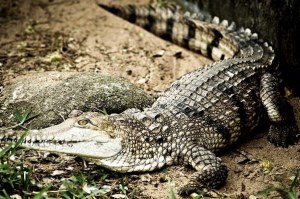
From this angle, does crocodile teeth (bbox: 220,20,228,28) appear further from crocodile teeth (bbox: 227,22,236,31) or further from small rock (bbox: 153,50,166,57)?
small rock (bbox: 153,50,166,57)

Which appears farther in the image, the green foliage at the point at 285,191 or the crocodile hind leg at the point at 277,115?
the crocodile hind leg at the point at 277,115

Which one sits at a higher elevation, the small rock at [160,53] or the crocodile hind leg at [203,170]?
the small rock at [160,53]

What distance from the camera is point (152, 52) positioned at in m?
5.88

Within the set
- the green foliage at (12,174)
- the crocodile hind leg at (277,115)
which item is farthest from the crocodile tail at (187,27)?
the green foliage at (12,174)

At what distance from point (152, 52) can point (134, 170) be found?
7.77 feet

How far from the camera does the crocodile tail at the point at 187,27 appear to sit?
541 centimetres

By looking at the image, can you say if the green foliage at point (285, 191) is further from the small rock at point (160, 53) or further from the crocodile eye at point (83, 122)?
the small rock at point (160, 53)

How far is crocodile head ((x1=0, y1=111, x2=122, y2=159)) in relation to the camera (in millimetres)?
3385

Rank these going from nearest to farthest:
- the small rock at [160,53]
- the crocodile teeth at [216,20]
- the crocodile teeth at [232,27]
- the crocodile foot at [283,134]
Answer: the crocodile foot at [283,134]
the crocodile teeth at [232,27]
the crocodile teeth at [216,20]
the small rock at [160,53]

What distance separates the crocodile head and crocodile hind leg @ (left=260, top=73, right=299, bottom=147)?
1513 mm

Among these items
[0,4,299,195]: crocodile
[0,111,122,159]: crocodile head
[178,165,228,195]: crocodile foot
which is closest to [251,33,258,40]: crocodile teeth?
[0,4,299,195]: crocodile

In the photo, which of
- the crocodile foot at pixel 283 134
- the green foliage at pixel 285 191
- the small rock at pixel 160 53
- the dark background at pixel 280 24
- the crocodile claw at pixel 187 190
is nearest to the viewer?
the green foliage at pixel 285 191

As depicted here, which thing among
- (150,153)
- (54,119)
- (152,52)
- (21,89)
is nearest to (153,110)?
(150,153)

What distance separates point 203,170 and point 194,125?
44 centimetres
